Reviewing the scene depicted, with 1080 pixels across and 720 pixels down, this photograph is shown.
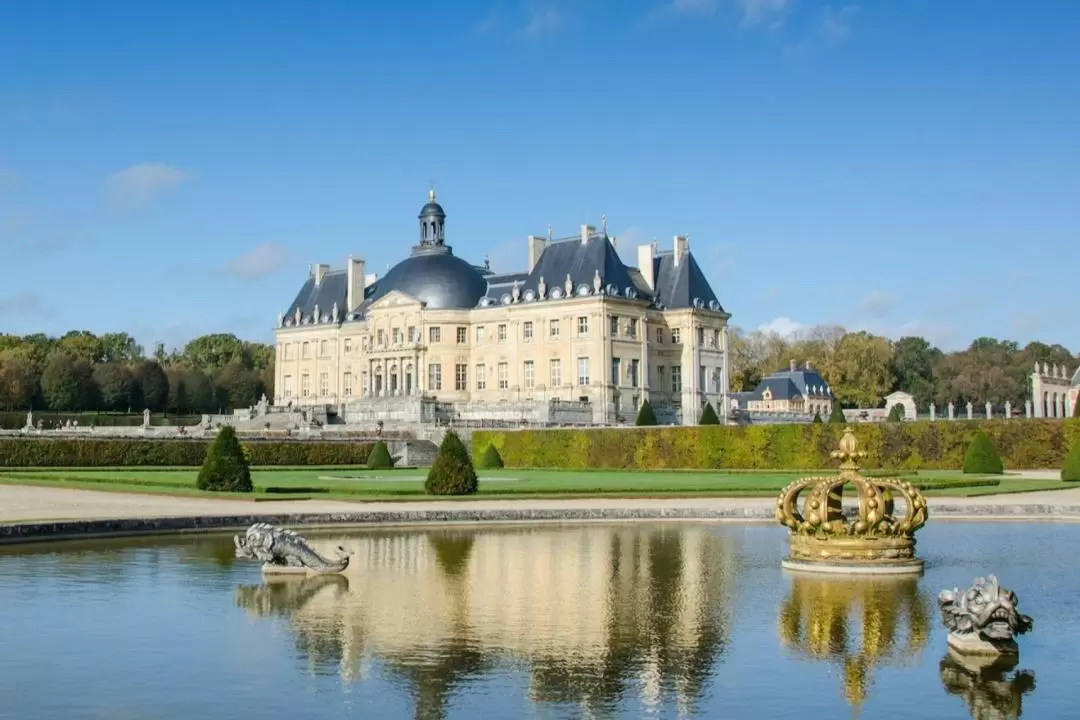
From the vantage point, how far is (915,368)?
95.8 meters

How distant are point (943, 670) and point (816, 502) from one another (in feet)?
17.7

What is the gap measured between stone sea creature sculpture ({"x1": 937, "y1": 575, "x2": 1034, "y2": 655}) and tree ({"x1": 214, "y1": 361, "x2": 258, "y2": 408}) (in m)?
79.5

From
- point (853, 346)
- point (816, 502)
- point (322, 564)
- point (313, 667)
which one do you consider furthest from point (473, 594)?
point (853, 346)

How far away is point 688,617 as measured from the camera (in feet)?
36.7

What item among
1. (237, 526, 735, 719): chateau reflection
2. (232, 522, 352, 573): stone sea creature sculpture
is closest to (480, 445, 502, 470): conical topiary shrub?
(237, 526, 735, 719): chateau reflection

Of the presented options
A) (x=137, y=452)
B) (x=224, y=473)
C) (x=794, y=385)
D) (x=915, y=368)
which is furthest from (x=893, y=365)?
(x=224, y=473)

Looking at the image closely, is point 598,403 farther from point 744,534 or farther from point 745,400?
point 744,534

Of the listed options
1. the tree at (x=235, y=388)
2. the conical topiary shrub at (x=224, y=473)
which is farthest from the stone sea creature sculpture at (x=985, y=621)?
the tree at (x=235, y=388)

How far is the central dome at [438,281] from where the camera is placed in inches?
2616

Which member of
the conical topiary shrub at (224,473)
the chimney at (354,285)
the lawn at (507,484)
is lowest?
the lawn at (507,484)

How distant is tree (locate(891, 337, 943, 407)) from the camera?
304ft

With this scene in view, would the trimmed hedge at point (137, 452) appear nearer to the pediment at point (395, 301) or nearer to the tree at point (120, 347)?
the pediment at point (395, 301)

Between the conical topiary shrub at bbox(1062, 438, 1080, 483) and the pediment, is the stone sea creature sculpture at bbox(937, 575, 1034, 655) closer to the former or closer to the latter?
the conical topiary shrub at bbox(1062, 438, 1080, 483)

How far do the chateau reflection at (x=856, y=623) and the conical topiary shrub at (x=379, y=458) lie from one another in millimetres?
29021
